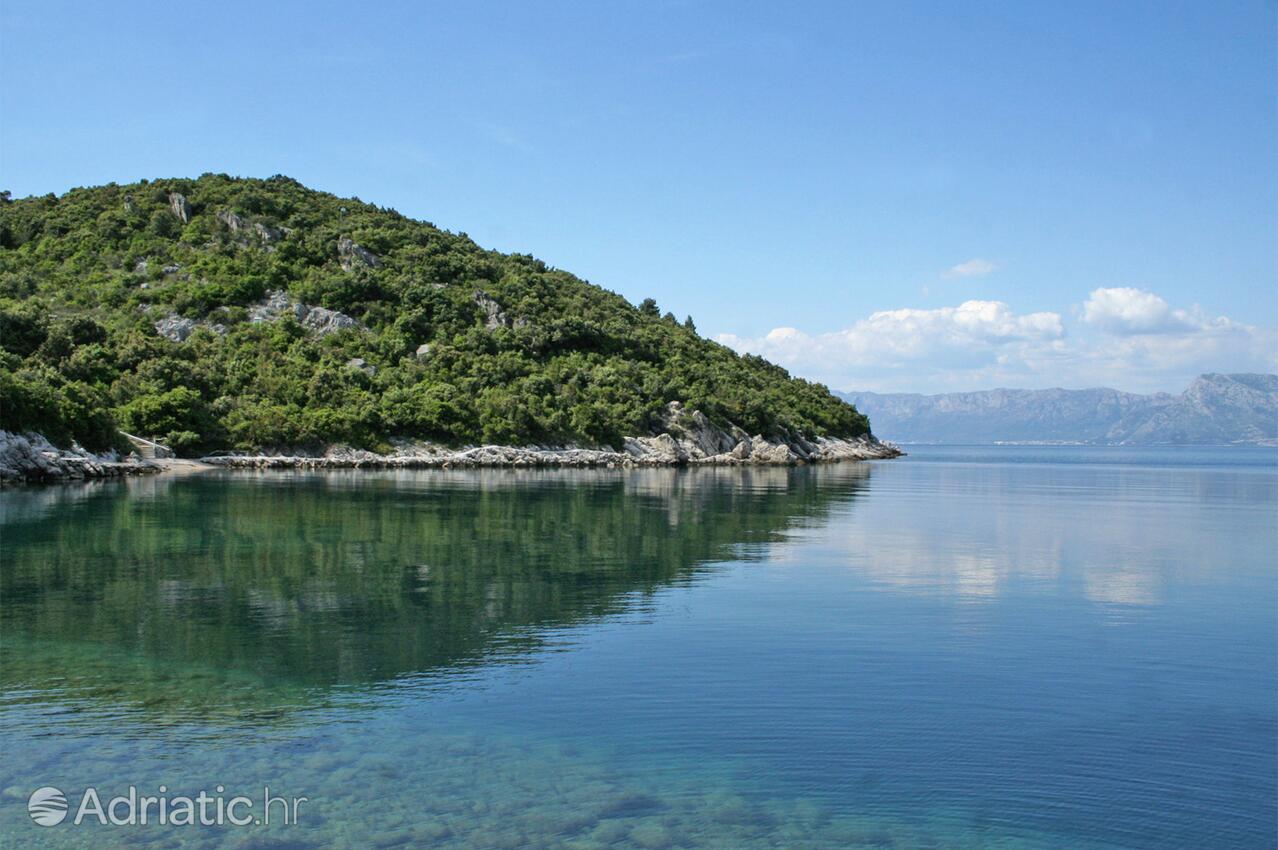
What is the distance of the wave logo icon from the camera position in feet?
32.7

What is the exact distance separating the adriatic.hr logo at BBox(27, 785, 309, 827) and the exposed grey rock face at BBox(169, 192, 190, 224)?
130m

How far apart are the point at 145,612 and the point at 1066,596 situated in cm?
2203

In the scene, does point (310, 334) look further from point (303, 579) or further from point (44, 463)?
point (303, 579)

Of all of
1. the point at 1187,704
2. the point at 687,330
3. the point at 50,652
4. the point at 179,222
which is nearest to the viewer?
the point at 1187,704

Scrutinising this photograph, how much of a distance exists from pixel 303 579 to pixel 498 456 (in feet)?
235

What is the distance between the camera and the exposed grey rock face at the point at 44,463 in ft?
192

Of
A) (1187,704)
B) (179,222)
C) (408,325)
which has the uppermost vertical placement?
(179,222)

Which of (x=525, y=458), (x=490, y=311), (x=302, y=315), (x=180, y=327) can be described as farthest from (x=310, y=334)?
(x=525, y=458)

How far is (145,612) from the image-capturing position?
795 inches

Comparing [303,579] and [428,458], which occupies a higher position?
[428,458]

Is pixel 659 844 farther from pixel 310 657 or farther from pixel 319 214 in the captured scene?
pixel 319 214

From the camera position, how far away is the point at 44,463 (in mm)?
61062

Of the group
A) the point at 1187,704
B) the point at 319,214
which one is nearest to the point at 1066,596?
the point at 1187,704

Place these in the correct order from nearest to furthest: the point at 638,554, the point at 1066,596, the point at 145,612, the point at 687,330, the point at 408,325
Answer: the point at 145,612
the point at 1066,596
the point at 638,554
the point at 408,325
the point at 687,330
